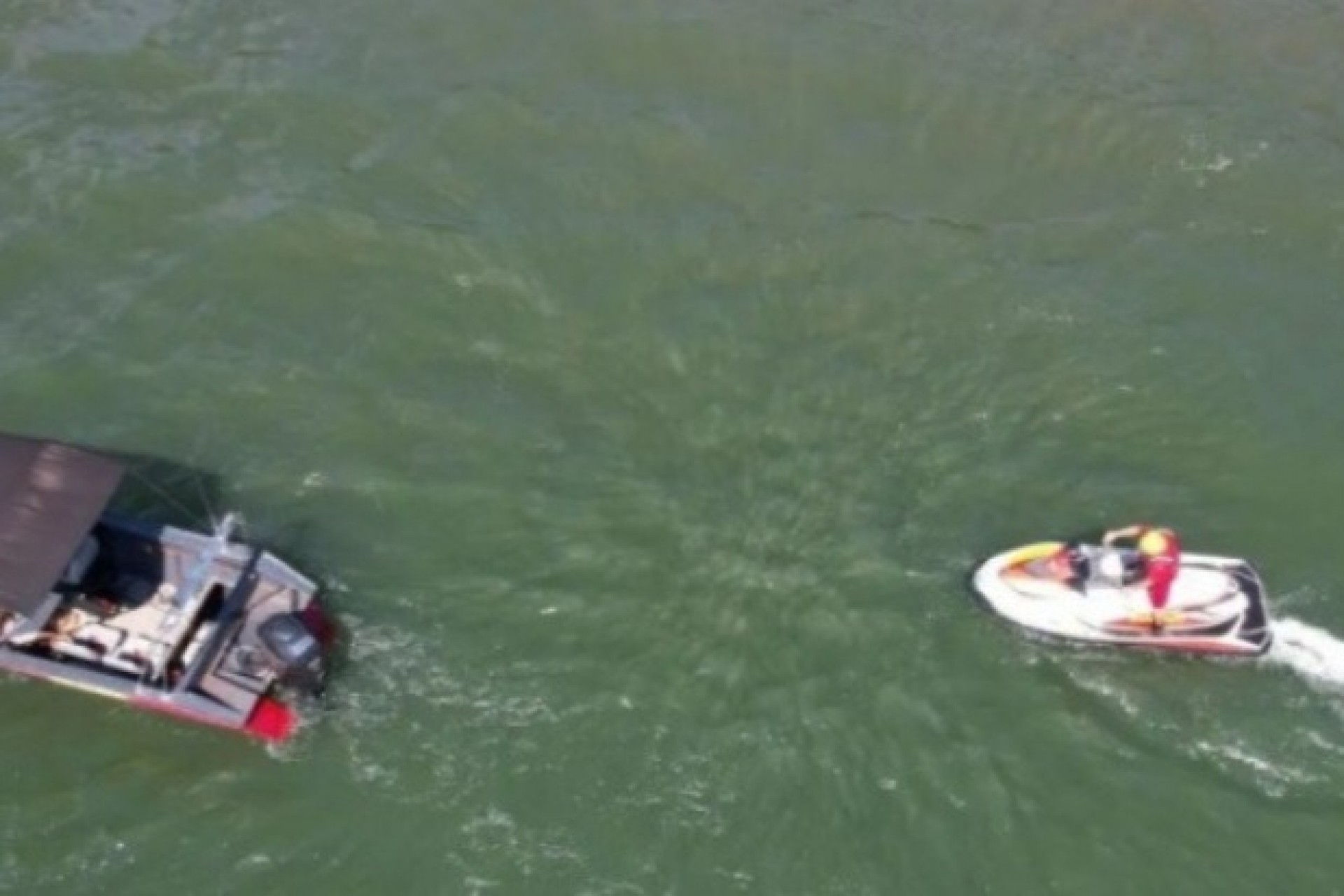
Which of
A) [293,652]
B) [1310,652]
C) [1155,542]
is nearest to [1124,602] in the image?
[1155,542]

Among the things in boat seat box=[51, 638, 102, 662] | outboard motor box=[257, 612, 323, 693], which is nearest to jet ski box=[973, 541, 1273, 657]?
outboard motor box=[257, 612, 323, 693]

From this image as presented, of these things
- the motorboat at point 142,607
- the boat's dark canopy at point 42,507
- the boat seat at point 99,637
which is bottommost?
the boat seat at point 99,637

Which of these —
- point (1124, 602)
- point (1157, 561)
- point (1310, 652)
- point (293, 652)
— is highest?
point (1157, 561)

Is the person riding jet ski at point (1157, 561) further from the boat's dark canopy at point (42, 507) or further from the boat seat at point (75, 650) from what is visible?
the boat seat at point (75, 650)

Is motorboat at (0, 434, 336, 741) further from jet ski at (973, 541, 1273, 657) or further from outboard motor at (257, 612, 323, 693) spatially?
jet ski at (973, 541, 1273, 657)

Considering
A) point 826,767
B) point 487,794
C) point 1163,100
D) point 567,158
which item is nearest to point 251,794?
point 487,794

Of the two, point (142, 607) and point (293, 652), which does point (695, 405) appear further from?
point (142, 607)

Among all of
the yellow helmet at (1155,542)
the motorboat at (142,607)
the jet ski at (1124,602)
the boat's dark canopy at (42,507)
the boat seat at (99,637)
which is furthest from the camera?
the jet ski at (1124,602)

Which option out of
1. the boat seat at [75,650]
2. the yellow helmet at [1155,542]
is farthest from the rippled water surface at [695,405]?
the yellow helmet at [1155,542]
